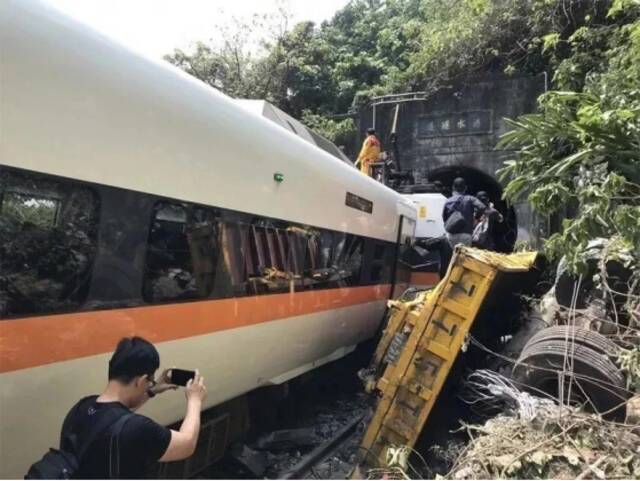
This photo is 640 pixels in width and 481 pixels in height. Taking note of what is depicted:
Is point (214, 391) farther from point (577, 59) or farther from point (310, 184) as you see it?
point (577, 59)

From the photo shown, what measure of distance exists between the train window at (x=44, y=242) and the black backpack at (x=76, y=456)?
0.71m

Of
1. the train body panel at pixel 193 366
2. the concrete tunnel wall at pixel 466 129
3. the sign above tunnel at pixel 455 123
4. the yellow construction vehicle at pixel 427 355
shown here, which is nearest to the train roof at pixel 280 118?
the train body panel at pixel 193 366

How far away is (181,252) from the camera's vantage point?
360 centimetres

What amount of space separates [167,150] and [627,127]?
2776 mm

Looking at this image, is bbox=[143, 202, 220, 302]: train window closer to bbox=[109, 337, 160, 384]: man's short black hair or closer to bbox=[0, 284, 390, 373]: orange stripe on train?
bbox=[0, 284, 390, 373]: orange stripe on train

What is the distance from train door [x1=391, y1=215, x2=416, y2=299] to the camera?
8312mm

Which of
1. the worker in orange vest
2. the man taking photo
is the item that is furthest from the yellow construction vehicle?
the worker in orange vest

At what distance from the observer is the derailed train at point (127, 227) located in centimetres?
252

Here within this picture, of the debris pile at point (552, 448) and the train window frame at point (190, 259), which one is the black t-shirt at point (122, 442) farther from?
the debris pile at point (552, 448)

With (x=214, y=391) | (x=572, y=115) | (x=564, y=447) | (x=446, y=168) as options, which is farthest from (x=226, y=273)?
(x=446, y=168)

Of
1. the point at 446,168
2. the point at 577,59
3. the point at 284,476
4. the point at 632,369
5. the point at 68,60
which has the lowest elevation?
the point at 284,476

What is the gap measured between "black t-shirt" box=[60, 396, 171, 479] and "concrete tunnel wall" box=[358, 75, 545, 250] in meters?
11.8

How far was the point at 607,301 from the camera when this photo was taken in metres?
4.43

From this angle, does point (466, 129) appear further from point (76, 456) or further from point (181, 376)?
point (76, 456)
